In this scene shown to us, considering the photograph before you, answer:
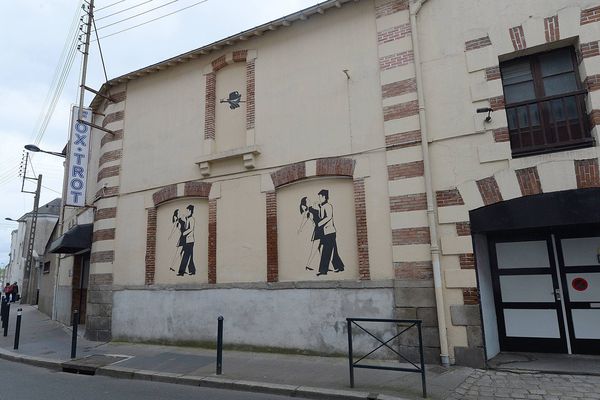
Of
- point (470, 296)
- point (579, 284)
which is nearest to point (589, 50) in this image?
point (579, 284)

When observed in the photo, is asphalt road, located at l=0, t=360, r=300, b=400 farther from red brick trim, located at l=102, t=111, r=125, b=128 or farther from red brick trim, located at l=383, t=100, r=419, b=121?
red brick trim, located at l=102, t=111, r=125, b=128

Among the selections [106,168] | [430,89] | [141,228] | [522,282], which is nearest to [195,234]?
[141,228]

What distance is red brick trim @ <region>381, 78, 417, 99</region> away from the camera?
7980 millimetres

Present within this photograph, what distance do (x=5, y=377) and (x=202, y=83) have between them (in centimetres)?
772

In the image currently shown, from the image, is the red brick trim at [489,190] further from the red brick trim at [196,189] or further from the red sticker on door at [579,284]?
the red brick trim at [196,189]

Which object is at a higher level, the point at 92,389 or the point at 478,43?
the point at 478,43

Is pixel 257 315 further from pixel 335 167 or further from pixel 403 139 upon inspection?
pixel 403 139

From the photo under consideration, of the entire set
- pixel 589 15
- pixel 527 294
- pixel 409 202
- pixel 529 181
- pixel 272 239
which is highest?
pixel 589 15

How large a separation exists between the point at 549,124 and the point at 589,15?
1.91 meters

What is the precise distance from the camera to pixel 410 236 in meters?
7.53

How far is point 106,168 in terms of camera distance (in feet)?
38.6

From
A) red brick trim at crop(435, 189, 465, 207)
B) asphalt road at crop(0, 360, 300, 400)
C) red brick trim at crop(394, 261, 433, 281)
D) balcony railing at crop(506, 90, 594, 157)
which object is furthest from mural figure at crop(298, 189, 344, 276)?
balcony railing at crop(506, 90, 594, 157)

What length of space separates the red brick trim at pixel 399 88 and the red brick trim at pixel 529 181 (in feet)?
8.27

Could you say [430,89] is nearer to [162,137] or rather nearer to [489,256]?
[489,256]
